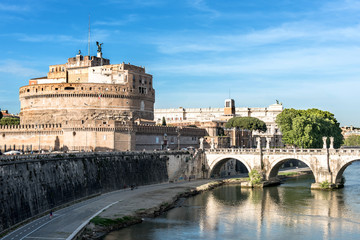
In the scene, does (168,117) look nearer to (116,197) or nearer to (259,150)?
(259,150)

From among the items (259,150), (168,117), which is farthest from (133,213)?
(168,117)

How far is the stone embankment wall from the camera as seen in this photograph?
115 feet

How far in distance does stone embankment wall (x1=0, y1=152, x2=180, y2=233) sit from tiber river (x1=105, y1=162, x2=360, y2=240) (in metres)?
7.37

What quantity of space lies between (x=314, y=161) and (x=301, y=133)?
687 inches

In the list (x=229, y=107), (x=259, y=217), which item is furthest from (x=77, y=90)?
(x=229, y=107)

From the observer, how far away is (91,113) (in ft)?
262

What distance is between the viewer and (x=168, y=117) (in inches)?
6186

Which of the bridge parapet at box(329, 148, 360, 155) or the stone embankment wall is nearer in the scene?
the stone embankment wall

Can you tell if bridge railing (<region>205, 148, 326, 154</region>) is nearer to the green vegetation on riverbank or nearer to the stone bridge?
the stone bridge

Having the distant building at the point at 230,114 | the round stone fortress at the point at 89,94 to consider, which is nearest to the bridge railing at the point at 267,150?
the round stone fortress at the point at 89,94

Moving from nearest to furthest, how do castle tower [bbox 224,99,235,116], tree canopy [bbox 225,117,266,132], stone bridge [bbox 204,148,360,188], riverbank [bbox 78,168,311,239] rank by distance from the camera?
riverbank [bbox 78,168,311,239] → stone bridge [bbox 204,148,360,188] → tree canopy [bbox 225,117,266,132] → castle tower [bbox 224,99,235,116]

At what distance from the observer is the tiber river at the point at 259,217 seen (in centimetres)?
3791

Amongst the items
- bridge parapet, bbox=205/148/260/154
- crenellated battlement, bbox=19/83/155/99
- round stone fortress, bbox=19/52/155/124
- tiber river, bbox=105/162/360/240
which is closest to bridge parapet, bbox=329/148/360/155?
tiber river, bbox=105/162/360/240

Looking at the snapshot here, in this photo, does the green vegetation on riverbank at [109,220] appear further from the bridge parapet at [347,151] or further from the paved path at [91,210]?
the bridge parapet at [347,151]
